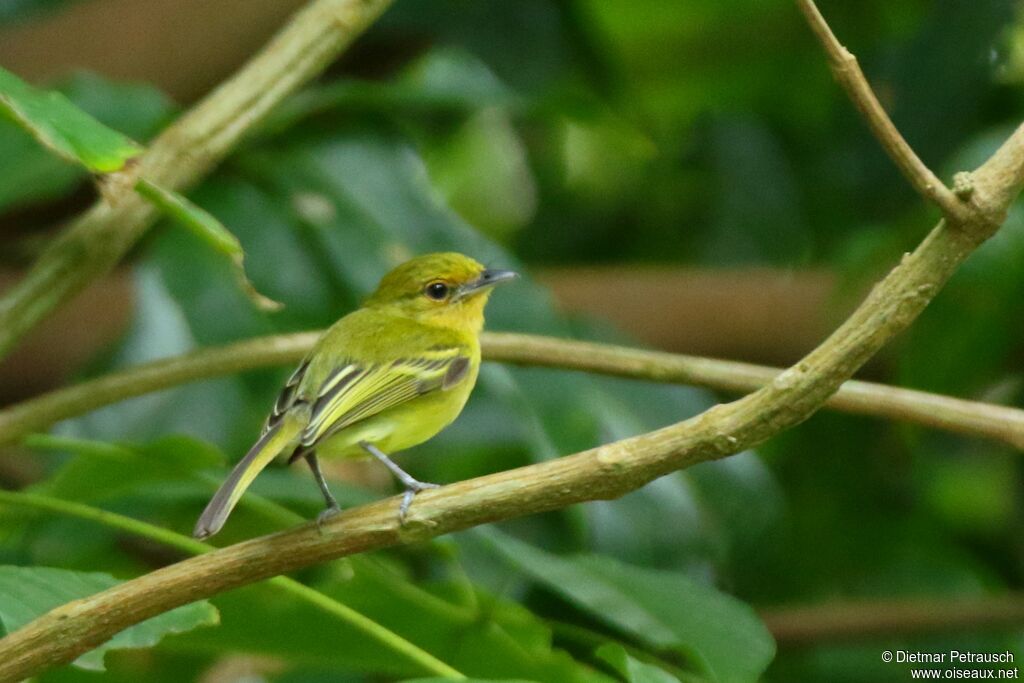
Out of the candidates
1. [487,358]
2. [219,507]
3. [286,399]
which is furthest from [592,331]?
[219,507]

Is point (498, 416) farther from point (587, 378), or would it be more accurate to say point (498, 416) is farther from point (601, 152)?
point (601, 152)

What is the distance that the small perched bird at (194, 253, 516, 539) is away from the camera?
2.42m

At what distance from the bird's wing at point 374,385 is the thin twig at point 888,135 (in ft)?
3.74

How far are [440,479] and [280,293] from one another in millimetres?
817

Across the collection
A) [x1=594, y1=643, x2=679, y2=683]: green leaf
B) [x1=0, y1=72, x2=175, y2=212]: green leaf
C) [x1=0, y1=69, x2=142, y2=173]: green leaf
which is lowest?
[x1=594, y1=643, x2=679, y2=683]: green leaf

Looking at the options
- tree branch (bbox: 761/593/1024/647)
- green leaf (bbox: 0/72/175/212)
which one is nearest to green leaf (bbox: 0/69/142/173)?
green leaf (bbox: 0/72/175/212)

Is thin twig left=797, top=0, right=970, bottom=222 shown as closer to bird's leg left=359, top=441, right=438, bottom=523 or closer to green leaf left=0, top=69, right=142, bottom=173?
bird's leg left=359, top=441, right=438, bottom=523

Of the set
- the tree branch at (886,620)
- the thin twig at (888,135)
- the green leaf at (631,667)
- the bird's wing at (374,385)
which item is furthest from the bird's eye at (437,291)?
the thin twig at (888,135)

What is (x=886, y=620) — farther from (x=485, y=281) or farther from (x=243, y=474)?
→ (x=243, y=474)

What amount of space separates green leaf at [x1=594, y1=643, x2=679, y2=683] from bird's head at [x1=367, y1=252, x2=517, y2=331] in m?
1.31

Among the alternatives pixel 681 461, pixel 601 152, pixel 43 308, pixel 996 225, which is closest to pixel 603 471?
pixel 681 461

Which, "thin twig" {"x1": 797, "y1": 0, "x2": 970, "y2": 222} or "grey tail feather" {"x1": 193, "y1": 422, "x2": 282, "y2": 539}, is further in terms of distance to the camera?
"grey tail feather" {"x1": 193, "y1": 422, "x2": 282, "y2": 539}

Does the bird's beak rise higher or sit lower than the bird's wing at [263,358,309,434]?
higher

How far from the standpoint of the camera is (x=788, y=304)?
3.86 meters
